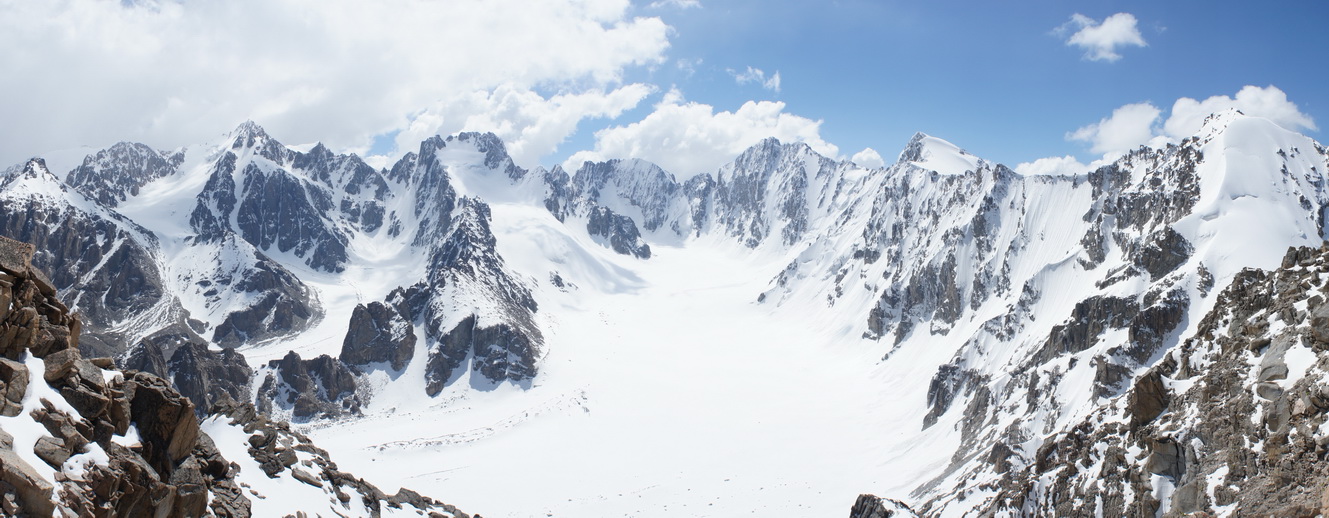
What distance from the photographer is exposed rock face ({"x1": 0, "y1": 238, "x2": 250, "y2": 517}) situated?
18.9m

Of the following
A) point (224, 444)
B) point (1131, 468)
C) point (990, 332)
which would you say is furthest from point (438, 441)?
point (1131, 468)

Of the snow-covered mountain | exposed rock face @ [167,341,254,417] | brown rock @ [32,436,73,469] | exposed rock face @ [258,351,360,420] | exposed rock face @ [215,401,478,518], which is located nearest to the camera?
brown rock @ [32,436,73,469]

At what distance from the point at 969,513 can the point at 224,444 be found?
4665 centimetres

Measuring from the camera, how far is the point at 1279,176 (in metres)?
97.8

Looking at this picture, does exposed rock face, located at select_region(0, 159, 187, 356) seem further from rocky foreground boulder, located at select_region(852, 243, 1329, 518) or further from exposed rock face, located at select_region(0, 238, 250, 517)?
rocky foreground boulder, located at select_region(852, 243, 1329, 518)

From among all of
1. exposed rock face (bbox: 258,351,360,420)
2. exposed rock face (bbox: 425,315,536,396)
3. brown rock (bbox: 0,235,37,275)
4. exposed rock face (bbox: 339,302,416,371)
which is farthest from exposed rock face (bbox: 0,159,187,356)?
brown rock (bbox: 0,235,37,275)

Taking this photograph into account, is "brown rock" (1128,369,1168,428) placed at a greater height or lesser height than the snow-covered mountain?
lesser

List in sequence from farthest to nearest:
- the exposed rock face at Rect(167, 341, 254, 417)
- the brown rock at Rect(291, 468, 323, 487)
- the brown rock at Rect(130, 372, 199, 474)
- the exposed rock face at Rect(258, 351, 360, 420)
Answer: the exposed rock face at Rect(258, 351, 360, 420), the exposed rock face at Rect(167, 341, 254, 417), the brown rock at Rect(291, 468, 323, 487), the brown rock at Rect(130, 372, 199, 474)

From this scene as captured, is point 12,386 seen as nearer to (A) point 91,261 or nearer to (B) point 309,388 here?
(B) point 309,388

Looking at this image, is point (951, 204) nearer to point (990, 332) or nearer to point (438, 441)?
point (990, 332)

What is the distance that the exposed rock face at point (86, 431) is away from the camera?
62.0ft

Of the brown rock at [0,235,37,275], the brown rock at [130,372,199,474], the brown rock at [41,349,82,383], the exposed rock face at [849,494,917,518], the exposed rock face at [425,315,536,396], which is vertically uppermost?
the exposed rock face at [425,315,536,396]

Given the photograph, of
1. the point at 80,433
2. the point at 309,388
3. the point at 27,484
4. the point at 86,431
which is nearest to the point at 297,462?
the point at 86,431

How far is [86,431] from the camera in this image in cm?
2109
